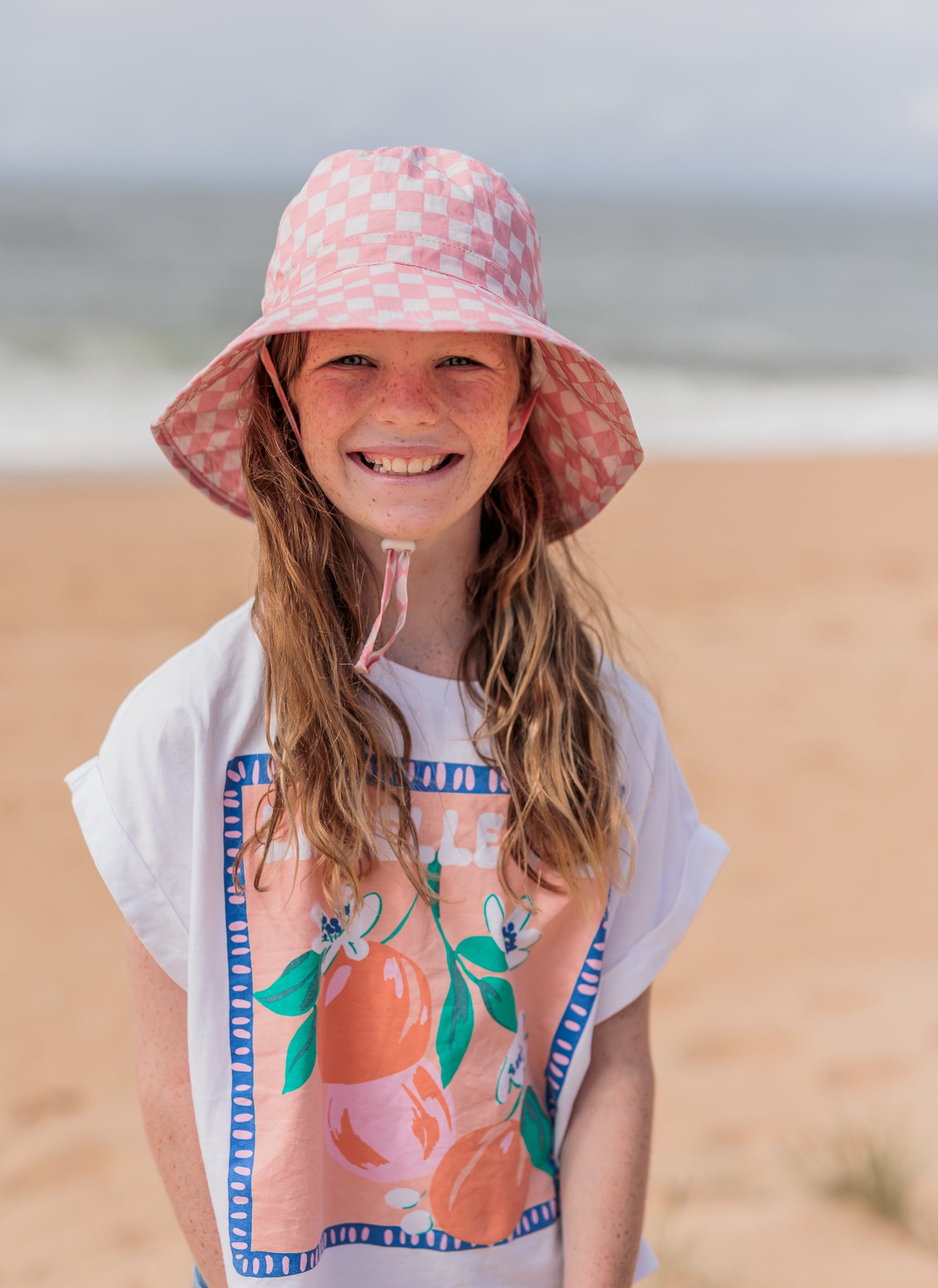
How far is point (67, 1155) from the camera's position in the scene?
3029mm

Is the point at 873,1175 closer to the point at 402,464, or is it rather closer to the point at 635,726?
the point at 635,726

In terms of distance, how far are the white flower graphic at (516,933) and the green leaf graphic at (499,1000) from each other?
3 centimetres

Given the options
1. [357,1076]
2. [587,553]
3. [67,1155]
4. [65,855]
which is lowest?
[67,1155]

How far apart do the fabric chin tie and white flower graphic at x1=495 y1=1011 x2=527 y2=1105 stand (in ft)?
1.59

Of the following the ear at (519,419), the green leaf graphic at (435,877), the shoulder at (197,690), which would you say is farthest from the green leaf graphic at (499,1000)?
the ear at (519,419)

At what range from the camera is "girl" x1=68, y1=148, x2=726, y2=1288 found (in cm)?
135

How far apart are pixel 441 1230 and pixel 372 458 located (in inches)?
36.7

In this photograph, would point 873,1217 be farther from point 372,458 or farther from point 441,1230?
point 372,458

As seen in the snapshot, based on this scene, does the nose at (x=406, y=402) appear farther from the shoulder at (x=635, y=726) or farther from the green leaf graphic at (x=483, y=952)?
the green leaf graphic at (x=483, y=952)

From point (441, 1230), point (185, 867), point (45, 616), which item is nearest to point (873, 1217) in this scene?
point (441, 1230)

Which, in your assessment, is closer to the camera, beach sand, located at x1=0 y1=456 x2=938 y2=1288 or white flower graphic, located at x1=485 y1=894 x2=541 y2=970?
white flower graphic, located at x1=485 y1=894 x2=541 y2=970

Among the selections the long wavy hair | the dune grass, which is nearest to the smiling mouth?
the long wavy hair

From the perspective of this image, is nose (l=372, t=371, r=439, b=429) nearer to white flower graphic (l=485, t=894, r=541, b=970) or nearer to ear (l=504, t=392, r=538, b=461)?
ear (l=504, t=392, r=538, b=461)

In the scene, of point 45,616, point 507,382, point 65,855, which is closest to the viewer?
point 507,382
